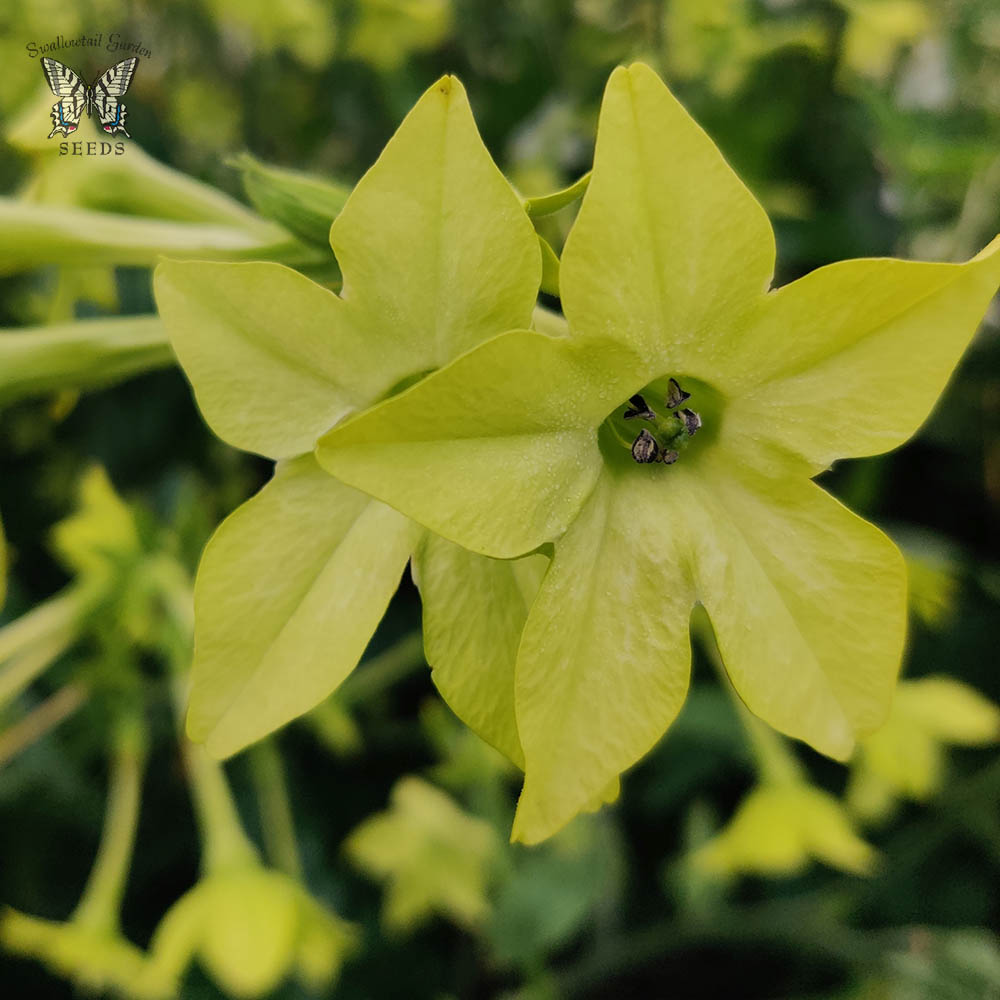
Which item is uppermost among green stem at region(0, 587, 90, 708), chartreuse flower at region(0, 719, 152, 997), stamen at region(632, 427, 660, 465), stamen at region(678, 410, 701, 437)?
stamen at region(678, 410, 701, 437)

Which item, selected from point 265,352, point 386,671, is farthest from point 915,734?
point 265,352

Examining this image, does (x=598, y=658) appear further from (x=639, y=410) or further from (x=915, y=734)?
(x=915, y=734)

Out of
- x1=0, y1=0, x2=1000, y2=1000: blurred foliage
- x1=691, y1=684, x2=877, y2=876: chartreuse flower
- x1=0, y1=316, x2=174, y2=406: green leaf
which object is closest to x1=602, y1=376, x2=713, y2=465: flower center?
x1=0, y1=316, x2=174, y2=406: green leaf

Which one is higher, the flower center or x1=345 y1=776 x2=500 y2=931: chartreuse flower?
the flower center

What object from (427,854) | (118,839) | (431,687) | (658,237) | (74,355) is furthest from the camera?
(431,687)

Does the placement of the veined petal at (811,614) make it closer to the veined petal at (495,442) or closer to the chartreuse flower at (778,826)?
the veined petal at (495,442)

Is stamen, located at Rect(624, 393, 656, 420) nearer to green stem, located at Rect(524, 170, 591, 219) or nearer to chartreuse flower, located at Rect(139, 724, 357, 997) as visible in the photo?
green stem, located at Rect(524, 170, 591, 219)

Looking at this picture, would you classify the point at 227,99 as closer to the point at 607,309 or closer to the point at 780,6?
the point at 780,6
